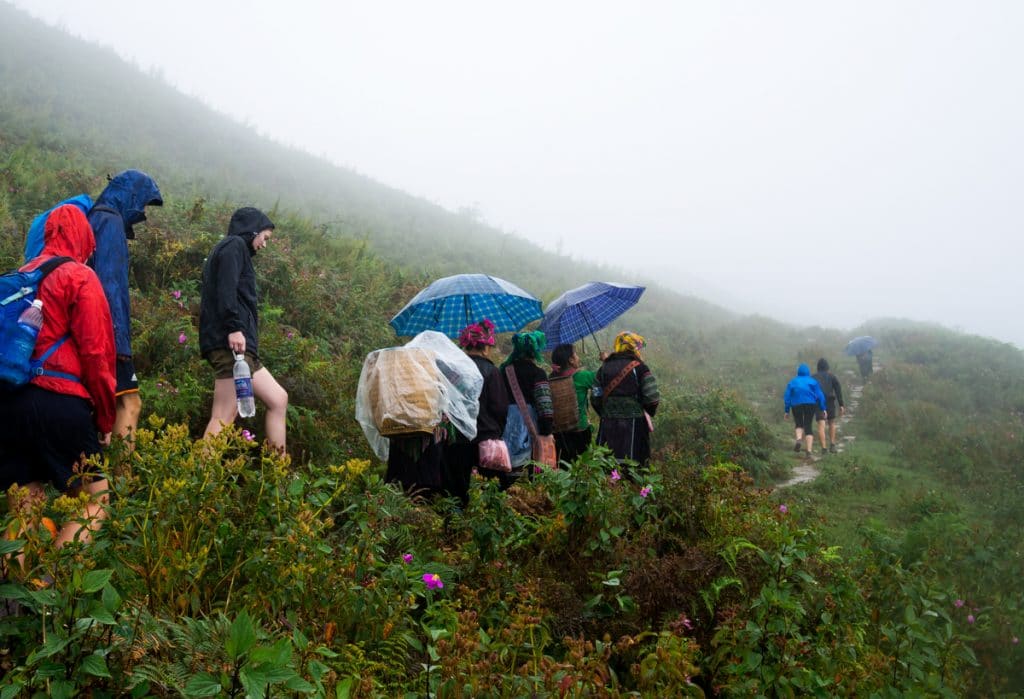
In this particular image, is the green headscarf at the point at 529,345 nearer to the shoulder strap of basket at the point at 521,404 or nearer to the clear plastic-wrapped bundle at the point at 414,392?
the shoulder strap of basket at the point at 521,404

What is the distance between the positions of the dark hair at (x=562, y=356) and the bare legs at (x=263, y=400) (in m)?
2.72

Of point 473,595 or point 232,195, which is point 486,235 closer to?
point 232,195

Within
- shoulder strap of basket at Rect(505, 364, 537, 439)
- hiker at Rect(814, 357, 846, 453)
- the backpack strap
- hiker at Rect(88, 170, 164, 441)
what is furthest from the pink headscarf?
hiker at Rect(814, 357, 846, 453)

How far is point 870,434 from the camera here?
553 inches

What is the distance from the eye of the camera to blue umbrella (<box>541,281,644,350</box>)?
24.0 feet

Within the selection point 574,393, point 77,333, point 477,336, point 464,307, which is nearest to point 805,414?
point 574,393

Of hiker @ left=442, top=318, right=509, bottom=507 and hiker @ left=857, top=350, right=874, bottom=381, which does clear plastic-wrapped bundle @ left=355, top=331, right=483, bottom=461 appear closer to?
hiker @ left=442, top=318, right=509, bottom=507

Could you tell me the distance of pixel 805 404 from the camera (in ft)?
39.5

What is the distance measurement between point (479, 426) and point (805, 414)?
30.1ft

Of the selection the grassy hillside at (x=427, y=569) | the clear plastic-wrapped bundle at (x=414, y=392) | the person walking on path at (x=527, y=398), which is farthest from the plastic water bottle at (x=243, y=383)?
the person walking on path at (x=527, y=398)

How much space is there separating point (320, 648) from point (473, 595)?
3.36 feet

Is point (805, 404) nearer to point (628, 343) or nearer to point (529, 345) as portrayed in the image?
point (628, 343)

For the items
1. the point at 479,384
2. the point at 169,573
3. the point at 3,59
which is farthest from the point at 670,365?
the point at 3,59

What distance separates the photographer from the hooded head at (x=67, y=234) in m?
3.17
